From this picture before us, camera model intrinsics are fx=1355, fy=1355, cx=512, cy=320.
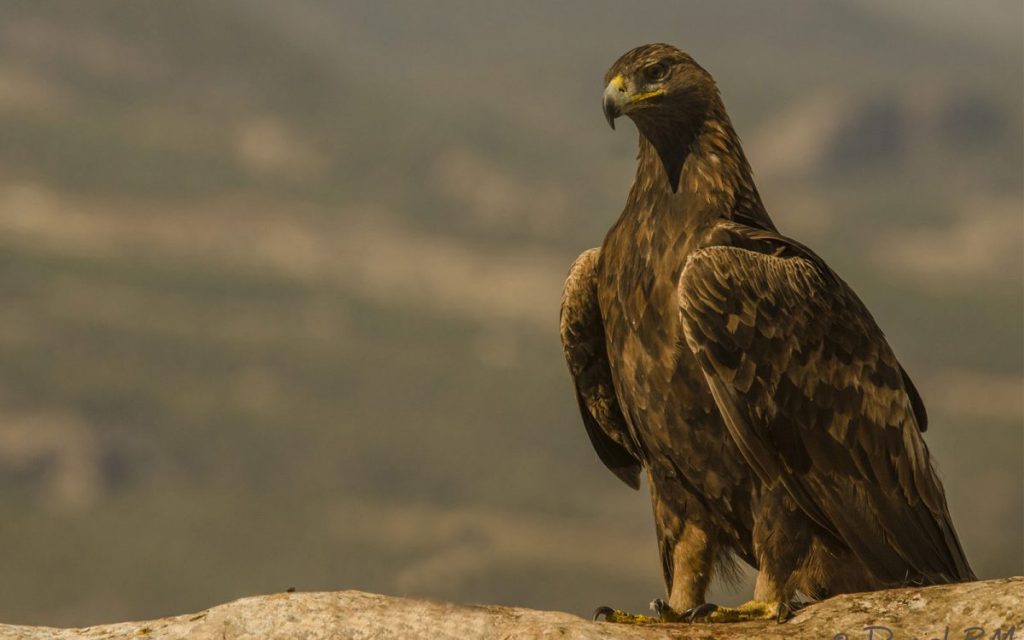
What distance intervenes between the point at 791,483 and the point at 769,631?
177 cm

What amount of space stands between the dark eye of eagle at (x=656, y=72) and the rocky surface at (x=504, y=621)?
5.03 metres

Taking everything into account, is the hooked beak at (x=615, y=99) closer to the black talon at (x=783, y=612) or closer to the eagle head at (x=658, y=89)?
the eagle head at (x=658, y=89)

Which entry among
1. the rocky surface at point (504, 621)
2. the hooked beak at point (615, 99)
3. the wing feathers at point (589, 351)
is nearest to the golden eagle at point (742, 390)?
the hooked beak at point (615, 99)

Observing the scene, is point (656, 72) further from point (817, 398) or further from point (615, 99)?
point (817, 398)

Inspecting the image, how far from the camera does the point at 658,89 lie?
12078 millimetres

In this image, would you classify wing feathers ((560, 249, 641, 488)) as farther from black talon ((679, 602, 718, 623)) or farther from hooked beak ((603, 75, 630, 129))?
black talon ((679, 602, 718, 623))

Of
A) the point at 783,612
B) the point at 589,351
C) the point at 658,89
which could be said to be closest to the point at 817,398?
the point at 783,612

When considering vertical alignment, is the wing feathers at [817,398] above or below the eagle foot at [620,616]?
above

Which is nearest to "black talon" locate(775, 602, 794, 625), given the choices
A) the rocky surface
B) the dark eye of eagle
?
the rocky surface

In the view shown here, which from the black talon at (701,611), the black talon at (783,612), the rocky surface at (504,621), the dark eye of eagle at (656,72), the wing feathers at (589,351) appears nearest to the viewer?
the rocky surface at (504,621)

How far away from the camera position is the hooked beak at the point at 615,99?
1195 centimetres

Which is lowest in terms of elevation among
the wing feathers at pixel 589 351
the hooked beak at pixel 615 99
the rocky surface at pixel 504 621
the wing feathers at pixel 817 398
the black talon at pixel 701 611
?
the rocky surface at pixel 504 621

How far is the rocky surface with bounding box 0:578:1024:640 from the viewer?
866cm

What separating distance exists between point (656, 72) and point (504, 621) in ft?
18.2
